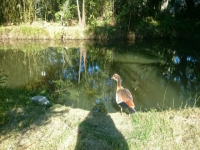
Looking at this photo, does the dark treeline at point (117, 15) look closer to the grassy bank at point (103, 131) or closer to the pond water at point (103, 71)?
the pond water at point (103, 71)

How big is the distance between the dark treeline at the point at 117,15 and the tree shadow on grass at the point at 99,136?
13.3m

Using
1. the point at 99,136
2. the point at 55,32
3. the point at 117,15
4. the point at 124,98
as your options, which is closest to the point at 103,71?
the point at 124,98

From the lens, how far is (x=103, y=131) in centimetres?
376

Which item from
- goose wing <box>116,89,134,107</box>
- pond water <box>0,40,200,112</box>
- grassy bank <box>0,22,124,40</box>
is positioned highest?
grassy bank <box>0,22,124,40</box>

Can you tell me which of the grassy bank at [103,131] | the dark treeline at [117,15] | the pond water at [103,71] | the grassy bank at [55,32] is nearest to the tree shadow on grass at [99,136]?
the grassy bank at [103,131]

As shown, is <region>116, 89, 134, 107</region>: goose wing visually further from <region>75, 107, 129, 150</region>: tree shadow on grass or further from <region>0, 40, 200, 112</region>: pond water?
<region>0, 40, 200, 112</region>: pond water

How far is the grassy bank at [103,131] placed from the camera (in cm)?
335

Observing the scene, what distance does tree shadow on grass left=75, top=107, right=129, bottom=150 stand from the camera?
3.30 metres

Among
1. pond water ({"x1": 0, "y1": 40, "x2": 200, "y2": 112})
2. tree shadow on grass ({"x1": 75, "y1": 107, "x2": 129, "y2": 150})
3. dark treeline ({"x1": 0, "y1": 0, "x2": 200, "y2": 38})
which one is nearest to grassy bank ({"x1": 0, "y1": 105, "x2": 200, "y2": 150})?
tree shadow on grass ({"x1": 75, "y1": 107, "x2": 129, "y2": 150})

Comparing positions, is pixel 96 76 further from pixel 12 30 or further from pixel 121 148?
pixel 12 30

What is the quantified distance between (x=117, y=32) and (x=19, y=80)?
9545 millimetres

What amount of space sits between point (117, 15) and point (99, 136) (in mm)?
14800

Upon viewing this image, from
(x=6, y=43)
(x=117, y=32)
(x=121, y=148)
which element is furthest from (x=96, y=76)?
(x=6, y=43)

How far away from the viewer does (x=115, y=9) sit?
18375 mm
